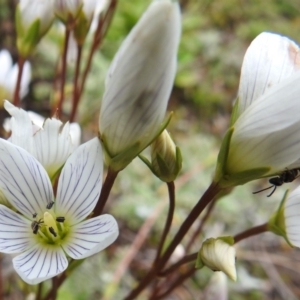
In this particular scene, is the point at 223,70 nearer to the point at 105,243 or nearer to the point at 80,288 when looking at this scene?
the point at 80,288

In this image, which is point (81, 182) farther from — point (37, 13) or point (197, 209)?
point (37, 13)

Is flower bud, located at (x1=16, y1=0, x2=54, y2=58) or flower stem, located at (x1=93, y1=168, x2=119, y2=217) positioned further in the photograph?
flower bud, located at (x1=16, y1=0, x2=54, y2=58)

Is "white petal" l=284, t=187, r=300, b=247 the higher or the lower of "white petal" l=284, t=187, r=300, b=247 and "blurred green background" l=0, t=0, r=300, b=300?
the higher

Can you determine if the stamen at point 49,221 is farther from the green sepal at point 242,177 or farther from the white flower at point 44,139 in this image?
the green sepal at point 242,177

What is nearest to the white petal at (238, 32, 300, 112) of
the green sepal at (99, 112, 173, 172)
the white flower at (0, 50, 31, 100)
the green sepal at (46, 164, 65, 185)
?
the green sepal at (99, 112, 173, 172)

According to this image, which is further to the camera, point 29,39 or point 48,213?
point 29,39

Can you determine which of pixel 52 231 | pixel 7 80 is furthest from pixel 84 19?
pixel 52 231

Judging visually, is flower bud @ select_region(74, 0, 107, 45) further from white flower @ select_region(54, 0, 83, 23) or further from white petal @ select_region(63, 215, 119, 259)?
white petal @ select_region(63, 215, 119, 259)

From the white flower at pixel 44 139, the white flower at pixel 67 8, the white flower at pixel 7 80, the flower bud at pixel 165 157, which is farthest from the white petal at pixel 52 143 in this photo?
the white flower at pixel 7 80
